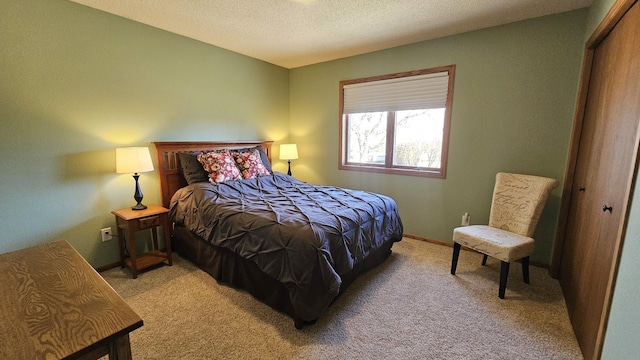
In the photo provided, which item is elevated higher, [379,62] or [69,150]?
[379,62]

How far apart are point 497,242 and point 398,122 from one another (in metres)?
1.88

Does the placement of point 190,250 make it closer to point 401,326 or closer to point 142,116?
point 142,116

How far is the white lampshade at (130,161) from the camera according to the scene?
2.43 m

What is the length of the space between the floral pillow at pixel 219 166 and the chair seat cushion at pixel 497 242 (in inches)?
93.8

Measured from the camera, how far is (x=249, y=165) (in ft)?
10.8

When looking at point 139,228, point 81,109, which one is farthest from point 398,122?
point 81,109

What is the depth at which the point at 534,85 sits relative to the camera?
261 centimetres

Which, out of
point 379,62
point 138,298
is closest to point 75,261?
point 138,298

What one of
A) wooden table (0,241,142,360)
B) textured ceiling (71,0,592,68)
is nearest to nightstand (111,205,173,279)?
wooden table (0,241,142,360)

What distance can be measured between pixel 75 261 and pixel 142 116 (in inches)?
→ 79.3

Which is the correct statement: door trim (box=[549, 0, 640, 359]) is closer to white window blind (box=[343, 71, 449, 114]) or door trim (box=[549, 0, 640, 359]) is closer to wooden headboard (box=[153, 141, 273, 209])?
white window blind (box=[343, 71, 449, 114])

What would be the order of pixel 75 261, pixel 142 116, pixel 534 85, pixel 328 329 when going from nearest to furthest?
pixel 75 261 < pixel 328 329 < pixel 534 85 < pixel 142 116

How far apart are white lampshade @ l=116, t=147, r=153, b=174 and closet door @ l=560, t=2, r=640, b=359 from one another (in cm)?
328

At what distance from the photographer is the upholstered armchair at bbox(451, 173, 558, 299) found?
2.17m
